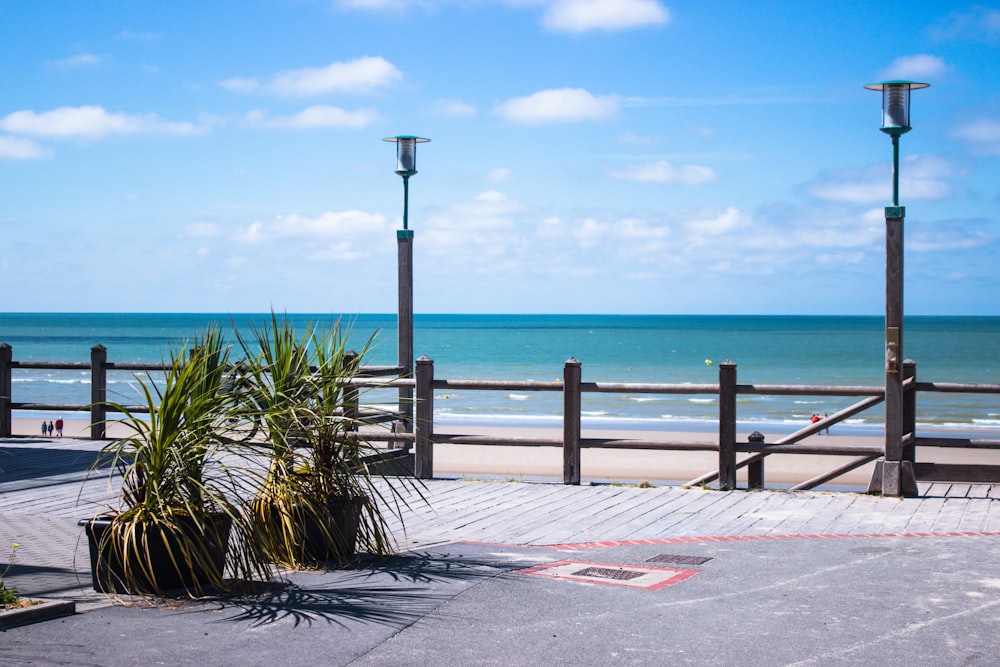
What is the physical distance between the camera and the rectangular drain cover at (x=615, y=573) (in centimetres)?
696

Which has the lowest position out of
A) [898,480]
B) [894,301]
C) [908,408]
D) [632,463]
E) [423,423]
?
[632,463]

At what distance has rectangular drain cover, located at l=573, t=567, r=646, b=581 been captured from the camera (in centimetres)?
712

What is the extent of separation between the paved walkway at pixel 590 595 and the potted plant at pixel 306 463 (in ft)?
0.78

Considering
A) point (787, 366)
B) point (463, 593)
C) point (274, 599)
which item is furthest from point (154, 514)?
point (787, 366)

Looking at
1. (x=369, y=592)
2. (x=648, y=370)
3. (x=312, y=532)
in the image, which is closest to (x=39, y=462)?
(x=312, y=532)

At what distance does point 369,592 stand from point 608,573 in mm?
1605

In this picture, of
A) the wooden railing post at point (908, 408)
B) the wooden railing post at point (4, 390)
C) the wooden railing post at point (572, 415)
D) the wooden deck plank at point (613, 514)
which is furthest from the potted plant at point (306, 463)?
the wooden railing post at point (4, 390)

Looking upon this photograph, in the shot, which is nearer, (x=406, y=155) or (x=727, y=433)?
(x=727, y=433)

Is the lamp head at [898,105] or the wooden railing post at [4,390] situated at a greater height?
the lamp head at [898,105]

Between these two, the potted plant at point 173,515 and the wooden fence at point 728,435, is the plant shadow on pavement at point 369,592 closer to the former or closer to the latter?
the potted plant at point 173,515

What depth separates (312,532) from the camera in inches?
287

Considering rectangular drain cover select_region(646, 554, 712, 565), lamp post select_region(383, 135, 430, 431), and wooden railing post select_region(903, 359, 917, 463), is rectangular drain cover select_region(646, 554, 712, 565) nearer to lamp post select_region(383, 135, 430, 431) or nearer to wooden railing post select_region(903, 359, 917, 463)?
wooden railing post select_region(903, 359, 917, 463)

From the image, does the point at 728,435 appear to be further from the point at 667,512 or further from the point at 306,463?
the point at 306,463

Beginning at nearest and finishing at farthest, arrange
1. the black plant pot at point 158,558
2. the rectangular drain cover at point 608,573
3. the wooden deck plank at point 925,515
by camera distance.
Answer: the black plant pot at point 158,558 → the rectangular drain cover at point 608,573 → the wooden deck plank at point 925,515
